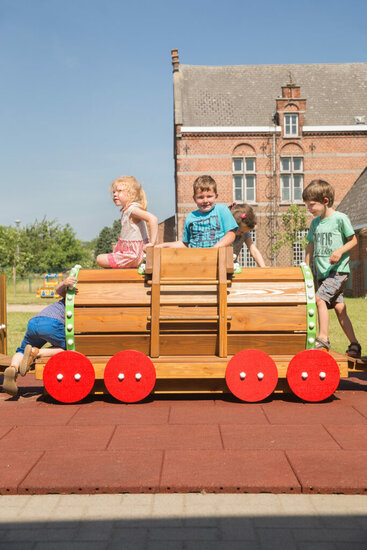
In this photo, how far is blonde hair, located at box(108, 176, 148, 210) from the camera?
546 cm

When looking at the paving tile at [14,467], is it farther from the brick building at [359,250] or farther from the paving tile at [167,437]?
the brick building at [359,250]

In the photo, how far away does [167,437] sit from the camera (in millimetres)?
3793

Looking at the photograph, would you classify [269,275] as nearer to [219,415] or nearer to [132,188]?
[219,415]

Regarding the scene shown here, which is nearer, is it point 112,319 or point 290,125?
point 112,319

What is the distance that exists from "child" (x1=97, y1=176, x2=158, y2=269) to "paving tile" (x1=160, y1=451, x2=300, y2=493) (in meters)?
2.39

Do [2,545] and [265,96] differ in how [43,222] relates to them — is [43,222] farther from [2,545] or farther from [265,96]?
[2,545]

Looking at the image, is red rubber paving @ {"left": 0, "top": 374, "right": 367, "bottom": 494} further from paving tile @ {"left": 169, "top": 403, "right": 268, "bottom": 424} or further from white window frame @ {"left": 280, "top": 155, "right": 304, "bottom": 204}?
white window frame @ {"left": 280, "top": 155, "right": 304, "bottom": 204}

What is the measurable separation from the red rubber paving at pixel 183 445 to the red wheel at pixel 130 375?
11 centimetres

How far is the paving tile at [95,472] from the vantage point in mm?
Answer: 2908

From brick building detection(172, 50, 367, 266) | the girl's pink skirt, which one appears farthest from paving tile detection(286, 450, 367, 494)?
brick building detection(172, 50, 367, 266)

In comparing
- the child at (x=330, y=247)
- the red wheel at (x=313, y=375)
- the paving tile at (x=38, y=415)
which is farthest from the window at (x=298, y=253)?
the paving tile at (x=38, y=415)

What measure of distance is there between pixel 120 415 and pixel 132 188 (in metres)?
2.17

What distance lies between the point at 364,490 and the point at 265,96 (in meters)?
35.1

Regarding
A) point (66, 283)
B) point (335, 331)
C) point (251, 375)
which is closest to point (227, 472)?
point (251, 375)
